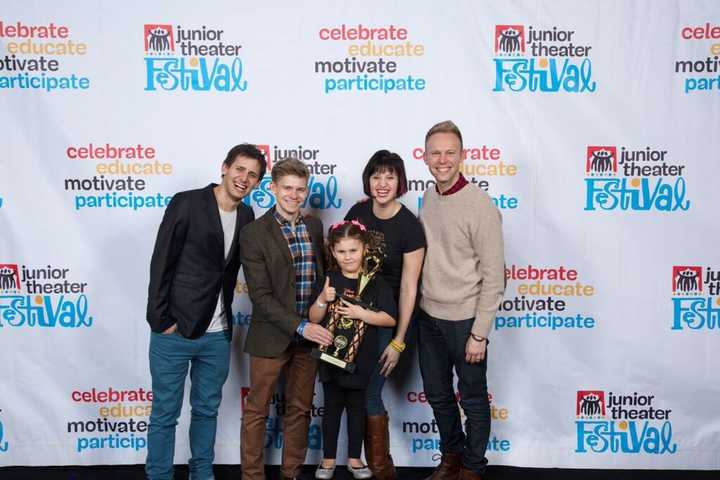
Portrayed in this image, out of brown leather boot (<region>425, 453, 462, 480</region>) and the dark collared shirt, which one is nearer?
the dark collared shirt

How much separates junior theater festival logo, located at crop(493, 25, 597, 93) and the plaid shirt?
1274 mm

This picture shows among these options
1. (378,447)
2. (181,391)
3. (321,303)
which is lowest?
(378,447)

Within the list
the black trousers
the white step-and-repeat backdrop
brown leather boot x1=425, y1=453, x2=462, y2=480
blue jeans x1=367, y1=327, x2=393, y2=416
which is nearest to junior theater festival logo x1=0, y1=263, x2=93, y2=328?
the white step-and-repeat backdrop

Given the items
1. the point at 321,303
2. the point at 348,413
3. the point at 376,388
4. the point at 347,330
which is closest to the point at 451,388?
the point at 376,388

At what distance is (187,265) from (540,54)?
1.95 m

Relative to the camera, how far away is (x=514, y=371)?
2.96m

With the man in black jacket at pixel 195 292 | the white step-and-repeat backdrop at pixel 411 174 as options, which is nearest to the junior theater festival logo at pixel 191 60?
the white step-and-repeat backdrop at pixel 411 174

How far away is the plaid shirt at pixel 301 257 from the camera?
A: 241cm

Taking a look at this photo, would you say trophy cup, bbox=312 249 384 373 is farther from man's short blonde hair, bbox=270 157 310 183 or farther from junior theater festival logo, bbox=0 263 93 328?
junior theater festival logo, bbox=0 263 93 328

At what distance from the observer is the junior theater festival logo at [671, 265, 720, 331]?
9.51 ft

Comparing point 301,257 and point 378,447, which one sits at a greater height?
point 301,257

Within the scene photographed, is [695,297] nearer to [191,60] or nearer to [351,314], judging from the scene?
[351,314]

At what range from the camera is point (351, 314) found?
2357mm

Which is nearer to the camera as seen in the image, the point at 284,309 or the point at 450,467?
the point at 284,309
